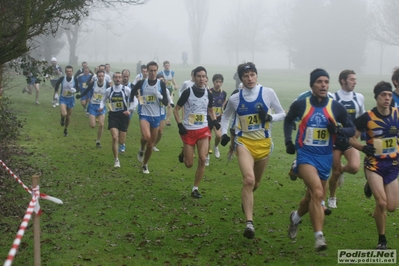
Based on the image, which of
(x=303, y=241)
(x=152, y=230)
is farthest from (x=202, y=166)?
(x=303, y=241)

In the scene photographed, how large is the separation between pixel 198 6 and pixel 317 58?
2703 cm

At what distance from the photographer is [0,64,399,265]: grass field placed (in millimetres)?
6988

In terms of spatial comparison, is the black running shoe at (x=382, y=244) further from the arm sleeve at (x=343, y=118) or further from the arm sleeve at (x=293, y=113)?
the arm sleeve at (x=293, y=113)

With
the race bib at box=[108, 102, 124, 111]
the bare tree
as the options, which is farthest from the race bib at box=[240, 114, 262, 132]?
the bare tree

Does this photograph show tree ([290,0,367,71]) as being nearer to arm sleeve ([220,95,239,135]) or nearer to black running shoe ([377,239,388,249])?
arm sleeve ([220,95,239,135])

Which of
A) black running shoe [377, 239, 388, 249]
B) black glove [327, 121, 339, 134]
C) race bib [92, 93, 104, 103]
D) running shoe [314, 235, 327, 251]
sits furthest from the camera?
race bib [92, 93, 104, 103]

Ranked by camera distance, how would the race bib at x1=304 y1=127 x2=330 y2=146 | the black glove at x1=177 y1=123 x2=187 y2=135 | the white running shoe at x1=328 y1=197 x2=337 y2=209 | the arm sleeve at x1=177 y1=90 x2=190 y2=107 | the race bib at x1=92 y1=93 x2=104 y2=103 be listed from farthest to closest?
the race bib at x1=92 y1=93 x2=104 y2=103 < the arm sleeve at x1=177 y1=90 x2=190 y2=107 < the black glove at x1=177 y1=123 x2=187 y2=135 < the white running shoe at x1=328 y1=197 x2=337 y2=209 < the race bib at x1=304 y1=127 x2=330 y2=146

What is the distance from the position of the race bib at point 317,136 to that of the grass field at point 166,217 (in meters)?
1.46

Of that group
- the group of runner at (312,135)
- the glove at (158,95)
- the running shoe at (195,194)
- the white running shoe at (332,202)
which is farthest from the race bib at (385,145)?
the glove at (158,95)

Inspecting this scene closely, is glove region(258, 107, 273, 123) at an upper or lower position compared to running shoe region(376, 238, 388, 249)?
upper

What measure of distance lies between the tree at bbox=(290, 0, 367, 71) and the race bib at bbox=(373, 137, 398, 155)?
2670 inches

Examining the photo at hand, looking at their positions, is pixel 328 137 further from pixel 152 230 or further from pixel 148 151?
pixel 148 151

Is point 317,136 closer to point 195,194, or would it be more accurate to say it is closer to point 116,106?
point 195,194

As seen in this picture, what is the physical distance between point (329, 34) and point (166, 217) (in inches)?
2813
